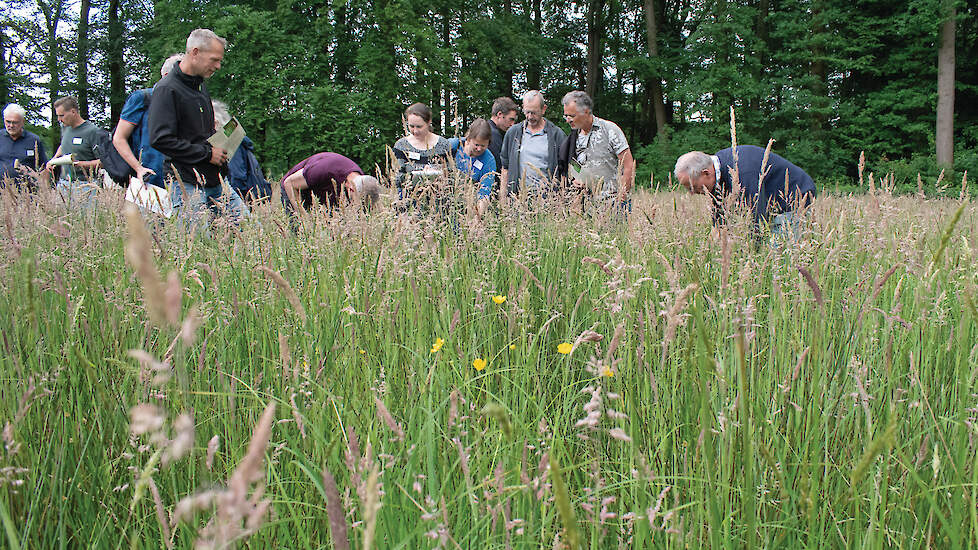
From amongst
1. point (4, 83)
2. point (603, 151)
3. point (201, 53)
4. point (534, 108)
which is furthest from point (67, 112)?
point (4, 83)

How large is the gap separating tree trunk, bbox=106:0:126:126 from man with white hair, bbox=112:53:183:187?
86.6ft

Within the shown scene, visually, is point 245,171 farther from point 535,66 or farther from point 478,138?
point 535,66

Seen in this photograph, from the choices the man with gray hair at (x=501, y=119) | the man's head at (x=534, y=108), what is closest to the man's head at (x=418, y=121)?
the man's head at (x=534, y=108)

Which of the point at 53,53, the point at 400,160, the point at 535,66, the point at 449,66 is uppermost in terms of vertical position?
the point at 53,53

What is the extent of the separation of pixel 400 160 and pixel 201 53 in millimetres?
1877

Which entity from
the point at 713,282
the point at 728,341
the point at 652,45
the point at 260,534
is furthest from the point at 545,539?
the point at 652,45

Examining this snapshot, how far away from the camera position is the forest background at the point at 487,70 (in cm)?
2125

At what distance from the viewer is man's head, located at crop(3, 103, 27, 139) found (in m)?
7.25

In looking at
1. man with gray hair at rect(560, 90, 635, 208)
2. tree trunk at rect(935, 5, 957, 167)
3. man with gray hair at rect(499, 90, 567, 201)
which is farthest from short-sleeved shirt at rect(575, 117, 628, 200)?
tree trunk at rect(935, 5, 957, 167)

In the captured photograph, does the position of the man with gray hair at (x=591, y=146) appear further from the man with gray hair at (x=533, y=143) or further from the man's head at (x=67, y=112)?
the man's head at (x=67, y=112)

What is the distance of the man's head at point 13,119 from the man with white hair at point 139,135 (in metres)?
3.64

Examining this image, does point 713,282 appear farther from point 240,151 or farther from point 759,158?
point 240,151

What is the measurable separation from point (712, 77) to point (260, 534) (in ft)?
84.7

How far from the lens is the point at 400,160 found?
5.69m
